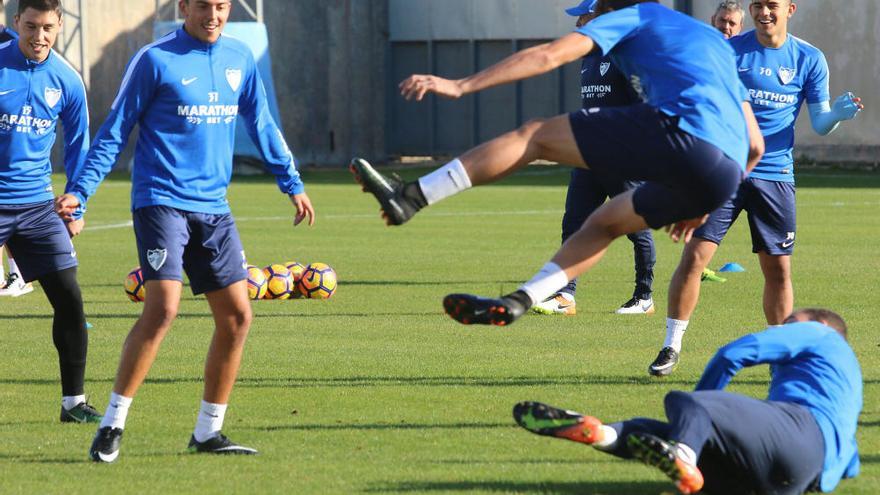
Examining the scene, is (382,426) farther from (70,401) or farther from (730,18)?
(730,18)

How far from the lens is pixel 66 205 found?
751 cm

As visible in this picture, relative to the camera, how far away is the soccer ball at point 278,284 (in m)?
15.1

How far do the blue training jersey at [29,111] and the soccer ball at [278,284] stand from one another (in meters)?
5.64

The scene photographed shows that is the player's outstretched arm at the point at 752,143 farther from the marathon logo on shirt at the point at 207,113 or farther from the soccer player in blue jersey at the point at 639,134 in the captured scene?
the marathon logo on shirt at the point at 207,113

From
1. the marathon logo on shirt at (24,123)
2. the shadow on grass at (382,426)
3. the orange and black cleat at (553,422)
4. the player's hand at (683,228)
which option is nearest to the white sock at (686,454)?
the orange and black cleat at (553,422)

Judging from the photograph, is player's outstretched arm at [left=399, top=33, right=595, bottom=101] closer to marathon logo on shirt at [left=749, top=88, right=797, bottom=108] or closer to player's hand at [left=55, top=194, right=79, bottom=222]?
player's hand at [left=55, top=194, right=79, bottom=222]

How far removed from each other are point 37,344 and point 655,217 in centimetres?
631

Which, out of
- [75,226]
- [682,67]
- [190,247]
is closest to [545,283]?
[682,67]

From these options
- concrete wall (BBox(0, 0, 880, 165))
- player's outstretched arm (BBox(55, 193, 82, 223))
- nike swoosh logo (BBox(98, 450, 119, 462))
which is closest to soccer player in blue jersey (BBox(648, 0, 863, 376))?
nike swoosh logo (BBox(98, 450, 119, 462))

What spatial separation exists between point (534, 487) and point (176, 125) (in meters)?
2.45

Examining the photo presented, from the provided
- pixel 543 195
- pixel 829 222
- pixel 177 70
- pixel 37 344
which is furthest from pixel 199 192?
pixel 543 195

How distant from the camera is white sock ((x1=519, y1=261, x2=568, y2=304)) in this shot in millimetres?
7141

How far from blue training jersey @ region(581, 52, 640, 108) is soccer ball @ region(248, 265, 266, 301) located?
367 centimetres

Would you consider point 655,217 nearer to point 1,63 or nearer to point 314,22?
point 1,63
